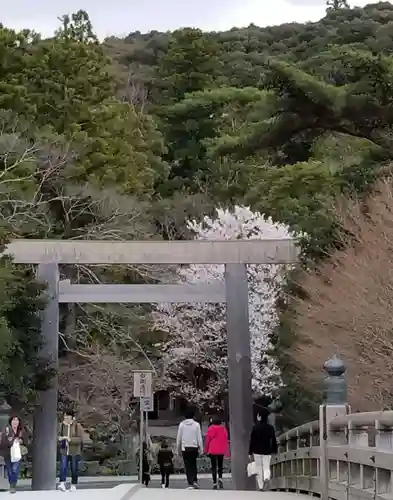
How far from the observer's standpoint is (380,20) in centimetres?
6334

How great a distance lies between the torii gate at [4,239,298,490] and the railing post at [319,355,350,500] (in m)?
9.44

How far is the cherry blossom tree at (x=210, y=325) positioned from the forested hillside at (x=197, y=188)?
8 centimetres

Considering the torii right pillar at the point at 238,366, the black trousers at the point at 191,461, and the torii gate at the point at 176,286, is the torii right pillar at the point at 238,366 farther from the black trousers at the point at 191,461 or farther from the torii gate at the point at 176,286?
the black trousers at the point at 191,461

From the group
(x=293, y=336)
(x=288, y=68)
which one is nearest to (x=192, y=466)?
(x=293, y=336)

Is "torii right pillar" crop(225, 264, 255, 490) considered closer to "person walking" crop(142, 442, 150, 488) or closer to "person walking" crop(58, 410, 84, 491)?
"person walking" crop(142, 442, 150, 488)

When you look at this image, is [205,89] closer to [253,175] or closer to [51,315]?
[253,175]

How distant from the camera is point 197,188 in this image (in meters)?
40.7

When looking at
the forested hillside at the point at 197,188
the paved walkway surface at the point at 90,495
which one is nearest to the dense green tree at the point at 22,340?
the forested hillside at the point at 197,188

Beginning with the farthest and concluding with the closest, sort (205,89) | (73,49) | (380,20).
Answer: (380,20), (205,89), (73,49)

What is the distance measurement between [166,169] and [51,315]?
20.2 m

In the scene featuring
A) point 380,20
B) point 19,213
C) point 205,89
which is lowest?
point 19,213

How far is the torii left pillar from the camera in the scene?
1909 cm

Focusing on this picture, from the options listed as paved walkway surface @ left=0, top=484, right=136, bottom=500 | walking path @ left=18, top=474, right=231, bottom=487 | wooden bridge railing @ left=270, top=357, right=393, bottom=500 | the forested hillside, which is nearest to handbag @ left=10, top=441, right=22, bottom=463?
paved walkway surface @ left=0, top=484, right=136, bottom=500

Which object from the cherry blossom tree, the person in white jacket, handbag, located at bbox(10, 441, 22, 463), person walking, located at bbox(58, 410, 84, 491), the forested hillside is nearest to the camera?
handbag, located at bbox(10, 441, 22, 463)
